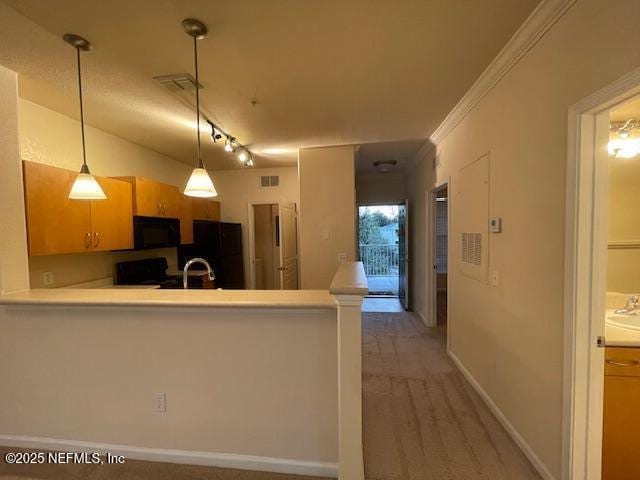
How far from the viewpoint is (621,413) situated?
1438mm

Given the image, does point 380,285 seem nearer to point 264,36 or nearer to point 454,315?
point 454,315

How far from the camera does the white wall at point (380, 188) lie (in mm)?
6023

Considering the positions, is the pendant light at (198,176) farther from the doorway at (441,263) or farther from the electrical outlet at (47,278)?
the doorway at (441,263)

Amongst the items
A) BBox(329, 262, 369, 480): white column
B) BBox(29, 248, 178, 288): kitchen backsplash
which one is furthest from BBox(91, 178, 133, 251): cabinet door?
BBox(329, 262, 369, 480): white column

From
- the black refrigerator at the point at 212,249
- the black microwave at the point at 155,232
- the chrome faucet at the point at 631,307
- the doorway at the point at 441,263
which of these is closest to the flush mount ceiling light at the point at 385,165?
the doorway at the point at 441,263

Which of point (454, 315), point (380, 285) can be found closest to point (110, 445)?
point (454, 315)

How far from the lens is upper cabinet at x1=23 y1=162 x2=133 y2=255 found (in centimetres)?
225

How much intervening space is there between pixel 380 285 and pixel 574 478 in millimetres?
5958

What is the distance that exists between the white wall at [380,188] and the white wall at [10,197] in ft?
16.5

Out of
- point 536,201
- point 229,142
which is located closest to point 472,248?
point 536,201

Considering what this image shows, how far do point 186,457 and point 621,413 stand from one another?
2443 millimetres

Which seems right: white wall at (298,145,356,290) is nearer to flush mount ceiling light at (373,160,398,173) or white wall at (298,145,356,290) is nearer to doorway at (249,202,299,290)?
doorway at (249,202,299,290)

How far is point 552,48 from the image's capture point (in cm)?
154

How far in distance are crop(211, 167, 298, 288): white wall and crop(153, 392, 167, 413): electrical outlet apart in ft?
11.4
